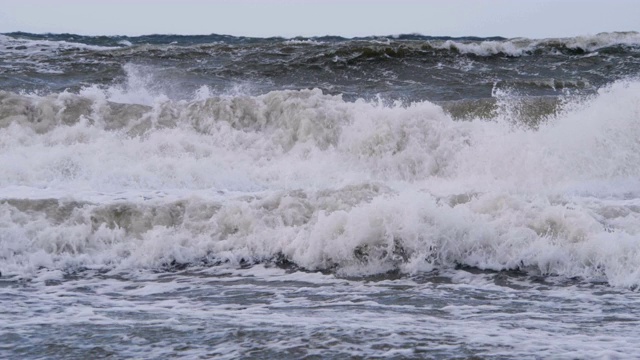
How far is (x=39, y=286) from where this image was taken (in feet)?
21.6

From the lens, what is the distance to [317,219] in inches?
313

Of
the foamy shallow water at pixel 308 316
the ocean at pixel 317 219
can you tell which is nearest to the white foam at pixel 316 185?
the ocean at pixel 317 219

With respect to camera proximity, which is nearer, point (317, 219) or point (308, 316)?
point (308, 316)

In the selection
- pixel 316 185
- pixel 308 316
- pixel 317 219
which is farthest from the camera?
pixel 316 185

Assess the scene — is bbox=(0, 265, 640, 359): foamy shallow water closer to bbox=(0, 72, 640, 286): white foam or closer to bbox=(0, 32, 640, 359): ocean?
bbox=(0, 32, 640, 359): ocean

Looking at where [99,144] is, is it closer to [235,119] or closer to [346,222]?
[235,119]

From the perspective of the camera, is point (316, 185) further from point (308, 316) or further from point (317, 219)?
point (308, 316)

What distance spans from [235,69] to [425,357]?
41.3 ft

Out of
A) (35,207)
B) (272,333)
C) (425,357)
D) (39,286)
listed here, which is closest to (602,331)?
(425,357)

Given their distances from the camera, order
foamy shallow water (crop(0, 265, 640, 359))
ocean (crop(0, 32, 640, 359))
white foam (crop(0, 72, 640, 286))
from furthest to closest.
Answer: white foam (crop(0, 72, 640, 286)), ocean (crop(0, 32, 640, 359)), foamy shallow water (crop(0, 265, 640, 359))

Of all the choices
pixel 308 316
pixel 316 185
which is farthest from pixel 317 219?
pixel 308 316

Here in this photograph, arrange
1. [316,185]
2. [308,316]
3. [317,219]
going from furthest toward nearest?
[316,185]
[317,219]
[308,316]

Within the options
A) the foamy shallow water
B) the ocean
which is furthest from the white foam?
the foamy shallow water

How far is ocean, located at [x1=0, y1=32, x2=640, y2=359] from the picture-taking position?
517 centimetres
